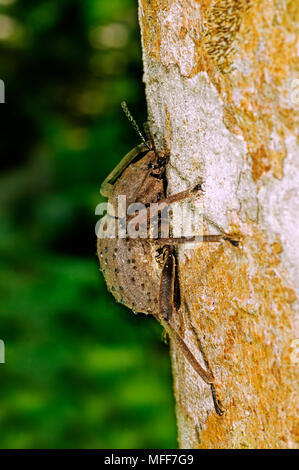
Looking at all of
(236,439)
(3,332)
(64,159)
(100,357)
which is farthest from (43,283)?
(236,439)

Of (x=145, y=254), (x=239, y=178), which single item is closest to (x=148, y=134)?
(x=145, y=254)

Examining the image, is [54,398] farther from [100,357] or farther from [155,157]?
[155,157]

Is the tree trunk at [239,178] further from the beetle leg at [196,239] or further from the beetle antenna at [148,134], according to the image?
the beetle antenna at [148,134]

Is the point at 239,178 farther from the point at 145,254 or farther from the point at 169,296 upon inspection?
the point at 145,254

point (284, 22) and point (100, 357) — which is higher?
point (284, 22)

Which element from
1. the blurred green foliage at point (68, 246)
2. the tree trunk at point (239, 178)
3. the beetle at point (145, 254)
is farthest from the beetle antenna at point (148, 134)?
the blurred green foliage at point (68, 246)

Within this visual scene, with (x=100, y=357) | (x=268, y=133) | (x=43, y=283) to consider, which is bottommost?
(x=100, y=357)
